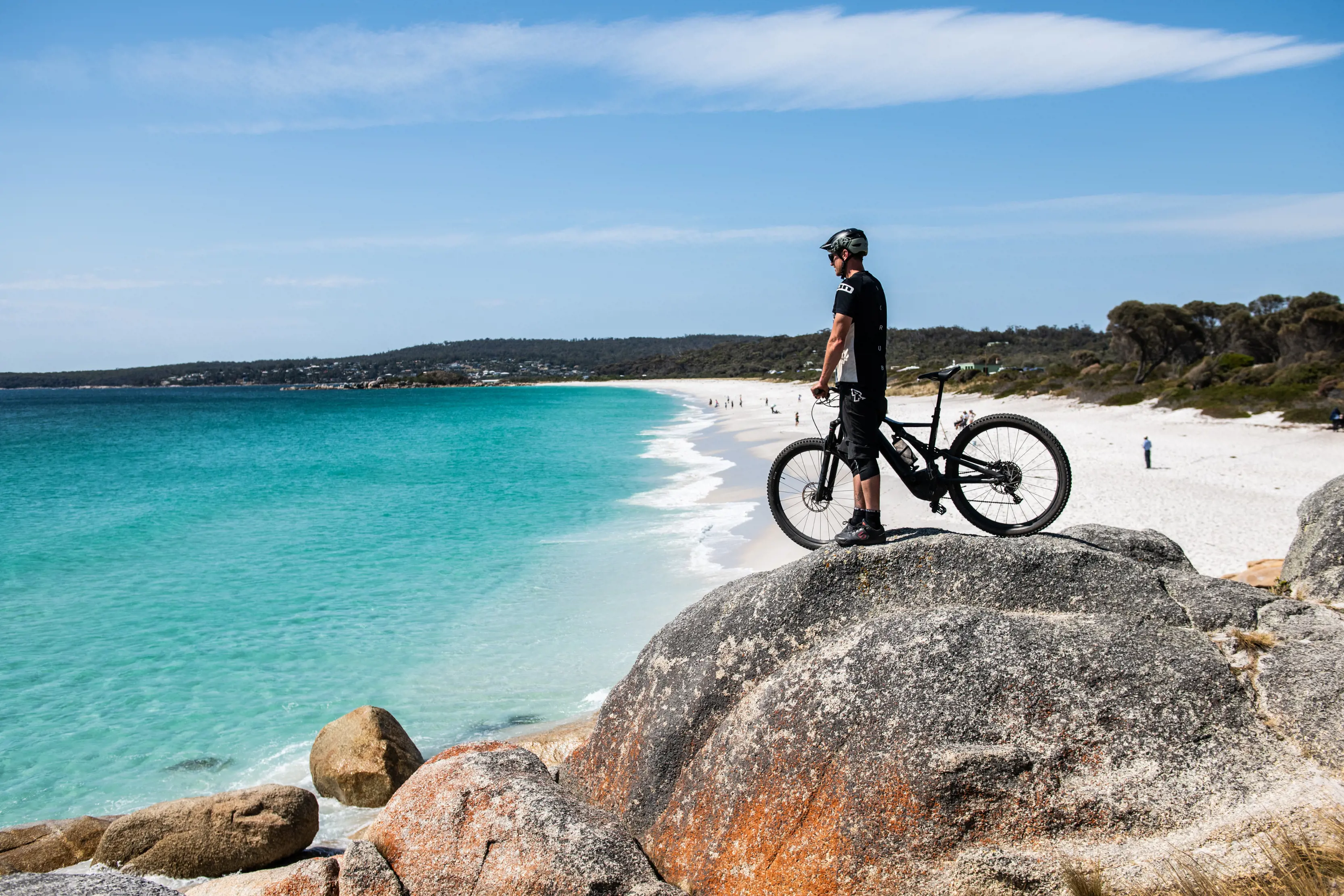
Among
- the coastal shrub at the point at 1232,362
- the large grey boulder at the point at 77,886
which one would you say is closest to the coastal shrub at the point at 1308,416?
the coastal shrub at the point at 1232,362

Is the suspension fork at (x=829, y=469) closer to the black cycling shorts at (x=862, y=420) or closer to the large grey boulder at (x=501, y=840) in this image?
the black cycling shorts at (x=862, y=420)

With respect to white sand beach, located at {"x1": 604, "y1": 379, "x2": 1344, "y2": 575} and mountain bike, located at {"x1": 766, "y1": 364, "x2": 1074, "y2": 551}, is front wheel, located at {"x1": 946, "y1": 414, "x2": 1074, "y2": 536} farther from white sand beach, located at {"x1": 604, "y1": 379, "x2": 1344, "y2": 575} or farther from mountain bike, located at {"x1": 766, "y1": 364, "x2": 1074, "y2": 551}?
white sand beach, located at {"x1": 604, "y1": 379, "x2": 1344, "y2": 575}

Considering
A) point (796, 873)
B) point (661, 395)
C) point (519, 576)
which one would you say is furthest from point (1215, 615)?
point (661, 395)

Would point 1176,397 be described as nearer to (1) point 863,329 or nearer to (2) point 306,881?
(1) point 863,329

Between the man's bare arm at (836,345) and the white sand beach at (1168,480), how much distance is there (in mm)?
1436

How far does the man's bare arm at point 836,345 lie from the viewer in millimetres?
6219

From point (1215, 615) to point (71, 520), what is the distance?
3905cm

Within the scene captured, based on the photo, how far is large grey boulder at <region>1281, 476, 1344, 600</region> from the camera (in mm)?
6906

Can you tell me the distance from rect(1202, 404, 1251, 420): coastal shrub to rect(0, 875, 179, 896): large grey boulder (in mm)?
41703

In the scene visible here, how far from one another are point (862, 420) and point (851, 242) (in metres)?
1.32

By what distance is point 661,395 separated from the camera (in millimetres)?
146375

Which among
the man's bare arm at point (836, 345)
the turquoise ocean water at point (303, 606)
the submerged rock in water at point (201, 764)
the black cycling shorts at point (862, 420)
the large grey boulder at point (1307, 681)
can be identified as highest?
the man's bare arm at point (836, 345)

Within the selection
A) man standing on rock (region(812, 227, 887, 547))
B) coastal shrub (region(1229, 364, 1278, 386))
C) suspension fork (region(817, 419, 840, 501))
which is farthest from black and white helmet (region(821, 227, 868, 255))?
coastal shrub (region(1229, 364, 1278, 386))

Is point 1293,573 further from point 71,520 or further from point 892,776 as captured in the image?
point 71,520
